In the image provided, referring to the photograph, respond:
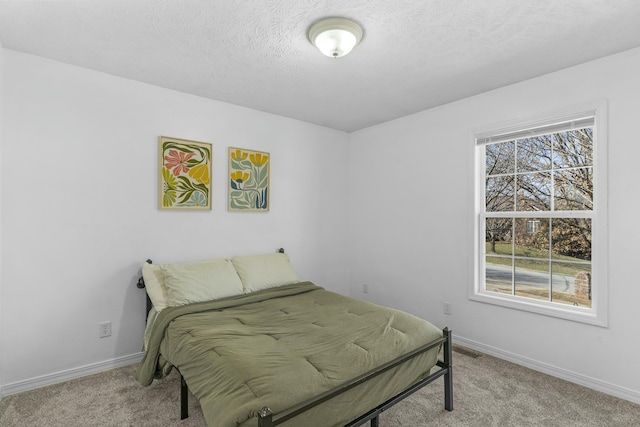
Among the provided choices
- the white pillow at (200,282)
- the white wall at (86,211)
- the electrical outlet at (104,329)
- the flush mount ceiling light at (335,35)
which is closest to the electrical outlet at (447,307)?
the white pillow at (200,282)

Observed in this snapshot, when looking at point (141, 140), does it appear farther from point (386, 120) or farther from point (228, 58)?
point (386, 120)

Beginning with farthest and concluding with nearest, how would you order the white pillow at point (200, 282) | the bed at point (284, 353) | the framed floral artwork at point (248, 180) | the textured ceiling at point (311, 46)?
the framed floral artwork at point (248, 180) → the white pillow at point (200, 282) → the textured ceiling at point (311, 46) → the bed at point (284, 353)

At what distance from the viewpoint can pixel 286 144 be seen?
3.92m

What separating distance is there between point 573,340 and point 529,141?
1.71 meters

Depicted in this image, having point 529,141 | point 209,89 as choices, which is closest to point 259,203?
point 209,89

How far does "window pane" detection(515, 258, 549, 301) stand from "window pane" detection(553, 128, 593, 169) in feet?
2.86

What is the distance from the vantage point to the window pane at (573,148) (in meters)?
2.66

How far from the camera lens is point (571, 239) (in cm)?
272

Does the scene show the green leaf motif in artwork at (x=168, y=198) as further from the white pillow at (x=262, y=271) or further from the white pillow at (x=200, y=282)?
the white pillow at (x=262, y=271)

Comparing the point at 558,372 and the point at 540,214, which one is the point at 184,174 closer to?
the point at 540,214

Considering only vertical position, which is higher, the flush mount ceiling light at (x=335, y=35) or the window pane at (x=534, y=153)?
the flush mount ceiling light at (x=335, y=35)

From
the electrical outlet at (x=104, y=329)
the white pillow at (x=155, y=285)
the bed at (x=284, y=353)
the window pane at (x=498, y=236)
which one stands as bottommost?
the electrical outlet at (x=104, y=329)

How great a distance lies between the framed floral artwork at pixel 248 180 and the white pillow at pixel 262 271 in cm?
59

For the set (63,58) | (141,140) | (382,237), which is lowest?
(382,237)
